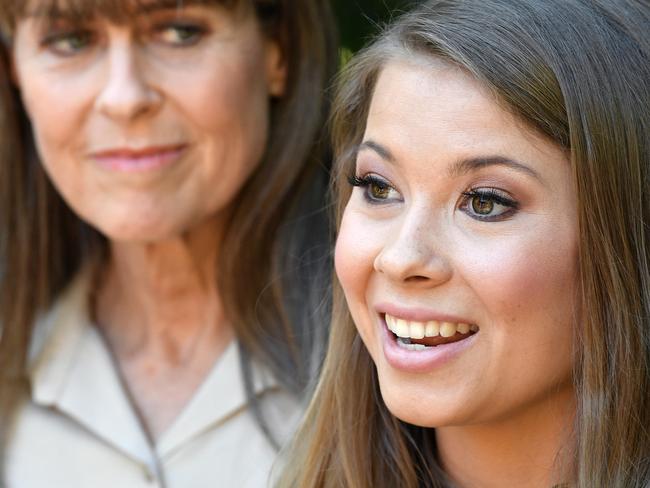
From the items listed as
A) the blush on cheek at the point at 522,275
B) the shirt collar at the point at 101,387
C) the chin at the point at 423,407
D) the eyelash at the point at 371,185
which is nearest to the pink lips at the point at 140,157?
the shirt collar at the point at 101,387

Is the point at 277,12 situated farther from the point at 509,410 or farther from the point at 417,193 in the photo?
the point at 509,410

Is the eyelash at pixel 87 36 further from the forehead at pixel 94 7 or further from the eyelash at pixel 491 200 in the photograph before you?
the eyelash at pixel 491 200

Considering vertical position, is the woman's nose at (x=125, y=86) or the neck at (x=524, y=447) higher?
the woman's nose at (x=125, y=86)

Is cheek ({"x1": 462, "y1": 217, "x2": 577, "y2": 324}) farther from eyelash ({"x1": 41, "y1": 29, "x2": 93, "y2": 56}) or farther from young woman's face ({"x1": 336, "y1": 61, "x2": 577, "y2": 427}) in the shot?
eyelash ({"x1": 41, "y1": 29, "x2": 93, "y2": 56})

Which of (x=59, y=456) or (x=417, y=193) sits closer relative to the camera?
(x=417, y=193)

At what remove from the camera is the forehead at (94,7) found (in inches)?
131

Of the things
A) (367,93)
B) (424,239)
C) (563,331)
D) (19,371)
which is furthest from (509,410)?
(19,371)

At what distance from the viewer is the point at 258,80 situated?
3.59 m

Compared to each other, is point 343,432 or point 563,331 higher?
point 563,331

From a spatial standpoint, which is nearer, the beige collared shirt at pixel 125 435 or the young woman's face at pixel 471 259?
the young woman's face at pixel 471 259

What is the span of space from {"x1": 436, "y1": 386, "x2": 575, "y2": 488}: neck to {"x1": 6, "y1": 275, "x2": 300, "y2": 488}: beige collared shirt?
817 millimetres

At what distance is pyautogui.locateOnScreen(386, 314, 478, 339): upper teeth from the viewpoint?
98.6 inches

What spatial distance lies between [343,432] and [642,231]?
817 mm

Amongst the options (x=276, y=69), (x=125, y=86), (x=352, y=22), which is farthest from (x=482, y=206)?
(x=352, y=22)
